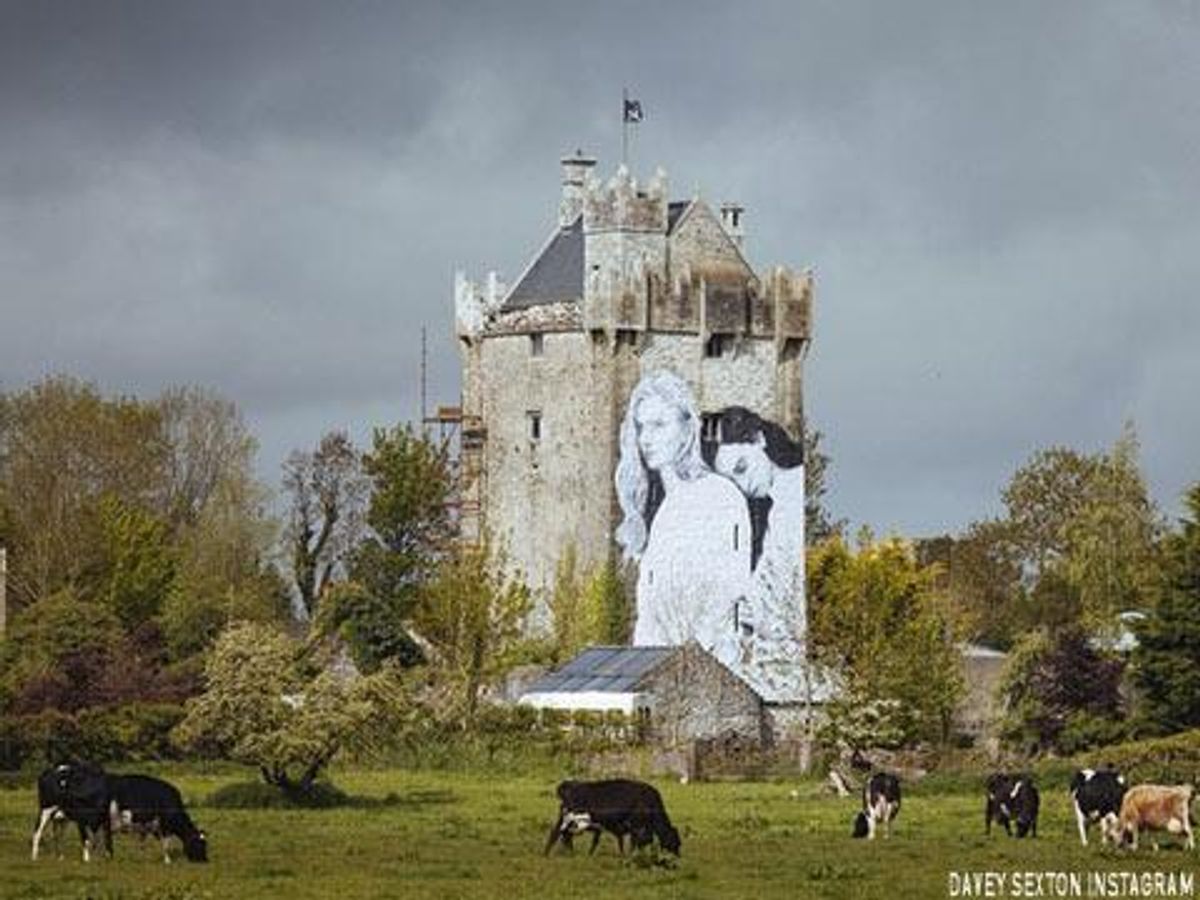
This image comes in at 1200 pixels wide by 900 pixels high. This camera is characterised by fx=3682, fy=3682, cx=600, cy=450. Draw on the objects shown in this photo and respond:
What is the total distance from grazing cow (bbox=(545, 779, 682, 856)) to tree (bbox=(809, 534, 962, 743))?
40.6 metres

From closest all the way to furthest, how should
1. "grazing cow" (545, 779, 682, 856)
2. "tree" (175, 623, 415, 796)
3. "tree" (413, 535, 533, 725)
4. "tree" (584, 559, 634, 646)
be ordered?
"grazing cow" (545, 779, 682, 856) → "tree" (175, 623, 415, 796) → "tree" (413, 535, 533, 725) → "tree" (584, 559, 634, 646)

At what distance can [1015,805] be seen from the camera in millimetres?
52156

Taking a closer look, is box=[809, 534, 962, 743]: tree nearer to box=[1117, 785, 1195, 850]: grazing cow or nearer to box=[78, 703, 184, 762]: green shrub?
box=[78, 703, 184, 762]: green shrub

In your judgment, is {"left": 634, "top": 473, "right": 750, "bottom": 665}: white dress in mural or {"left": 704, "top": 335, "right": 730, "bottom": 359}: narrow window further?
{"left": 704, "top": 335, "right": 730, "bottom": 359}: narrow window

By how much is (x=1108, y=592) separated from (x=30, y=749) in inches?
1485

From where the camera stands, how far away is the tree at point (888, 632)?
93.9 m

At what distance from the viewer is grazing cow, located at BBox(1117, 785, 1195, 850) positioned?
46.6m

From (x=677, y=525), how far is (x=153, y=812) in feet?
200

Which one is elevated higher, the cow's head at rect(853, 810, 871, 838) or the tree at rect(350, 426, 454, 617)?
the tree at rect(350, 426, 454, 617)

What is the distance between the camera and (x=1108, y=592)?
105 m

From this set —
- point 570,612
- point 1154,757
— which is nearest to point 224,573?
point 570,612

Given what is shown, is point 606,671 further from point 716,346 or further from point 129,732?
point 716,346

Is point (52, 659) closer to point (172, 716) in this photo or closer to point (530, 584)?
point (172, 716)

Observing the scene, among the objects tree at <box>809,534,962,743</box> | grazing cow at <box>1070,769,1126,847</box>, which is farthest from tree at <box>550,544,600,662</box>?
grazing cow at <box>1070,769,1126,847</box>
